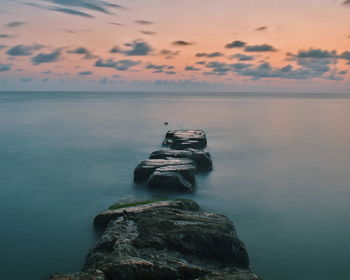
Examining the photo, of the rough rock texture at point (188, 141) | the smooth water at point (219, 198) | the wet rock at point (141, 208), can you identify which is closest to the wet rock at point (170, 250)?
the wet rock at point (141, 208)

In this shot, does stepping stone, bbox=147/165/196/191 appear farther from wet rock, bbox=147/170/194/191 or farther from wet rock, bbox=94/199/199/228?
wet rock, bbox=94/199/199/228

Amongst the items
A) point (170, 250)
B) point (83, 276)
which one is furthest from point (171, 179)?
point (83, 276)

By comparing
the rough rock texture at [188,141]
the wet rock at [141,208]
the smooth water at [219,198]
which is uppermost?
the wet rock at [141,208]

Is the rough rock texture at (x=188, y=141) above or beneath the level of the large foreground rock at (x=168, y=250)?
beneath

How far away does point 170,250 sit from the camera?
8.16 m

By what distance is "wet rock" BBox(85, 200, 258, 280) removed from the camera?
7.16 metres

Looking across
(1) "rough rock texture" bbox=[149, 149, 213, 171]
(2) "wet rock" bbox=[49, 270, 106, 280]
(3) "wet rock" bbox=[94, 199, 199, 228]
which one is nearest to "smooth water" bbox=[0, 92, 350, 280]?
(3) "wet rock" bbox=[94, 199, 199, 228]

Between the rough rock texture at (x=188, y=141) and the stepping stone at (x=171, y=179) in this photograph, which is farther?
the rough rock texture at (x=188, y=141)

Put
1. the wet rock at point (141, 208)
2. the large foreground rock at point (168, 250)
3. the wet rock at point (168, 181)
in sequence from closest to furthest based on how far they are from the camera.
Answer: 1. the large foreground rock at point (168, 250)
2. the wet rock at point (141, 208)
3. the wet rock at point (168, 181)

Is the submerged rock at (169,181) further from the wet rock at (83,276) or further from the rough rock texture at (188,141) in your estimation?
the wet rock at (83,276)

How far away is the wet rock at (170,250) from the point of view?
7.16 metres

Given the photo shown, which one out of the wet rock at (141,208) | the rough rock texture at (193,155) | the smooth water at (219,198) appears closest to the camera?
the smooth water at (219,198)

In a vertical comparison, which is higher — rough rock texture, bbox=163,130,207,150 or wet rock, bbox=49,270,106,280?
wet rock, bbox=49,270,106,280

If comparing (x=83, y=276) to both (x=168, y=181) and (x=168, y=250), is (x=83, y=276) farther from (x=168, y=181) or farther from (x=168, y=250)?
(x=168, y=181)
